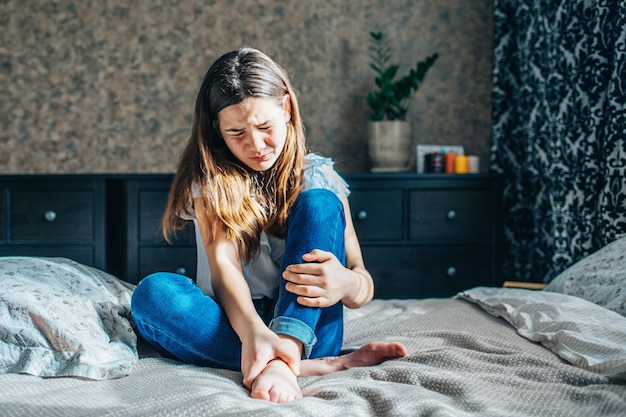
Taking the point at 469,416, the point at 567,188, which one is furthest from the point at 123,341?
the point at 567,188

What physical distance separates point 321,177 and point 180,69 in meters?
1.70

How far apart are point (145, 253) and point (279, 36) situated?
1204 mm

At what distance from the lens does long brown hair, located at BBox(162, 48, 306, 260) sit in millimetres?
1419

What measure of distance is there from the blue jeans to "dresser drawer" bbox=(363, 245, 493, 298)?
127cm

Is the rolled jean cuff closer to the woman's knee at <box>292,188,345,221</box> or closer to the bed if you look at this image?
the bed

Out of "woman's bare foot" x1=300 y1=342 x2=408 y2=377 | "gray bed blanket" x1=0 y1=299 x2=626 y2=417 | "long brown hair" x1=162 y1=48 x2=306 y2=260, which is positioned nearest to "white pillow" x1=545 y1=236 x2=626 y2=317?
"gray bed blanket" x1=0 y1=299 x2=626 y2=417

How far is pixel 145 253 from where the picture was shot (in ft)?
8.33

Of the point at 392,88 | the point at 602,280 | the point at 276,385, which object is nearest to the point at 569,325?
the point at 602,280

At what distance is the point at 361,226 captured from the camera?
2562 mm

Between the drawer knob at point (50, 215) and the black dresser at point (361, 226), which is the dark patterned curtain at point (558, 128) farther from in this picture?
the drawer knob at point (50, 215)

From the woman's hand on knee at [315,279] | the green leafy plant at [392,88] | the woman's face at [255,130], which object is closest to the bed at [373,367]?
the woman's hand on knee at [315,279]

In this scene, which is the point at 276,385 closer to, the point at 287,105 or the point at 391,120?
the point at 287,105

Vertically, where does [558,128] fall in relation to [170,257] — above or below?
above

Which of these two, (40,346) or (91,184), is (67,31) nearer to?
(91,184)
